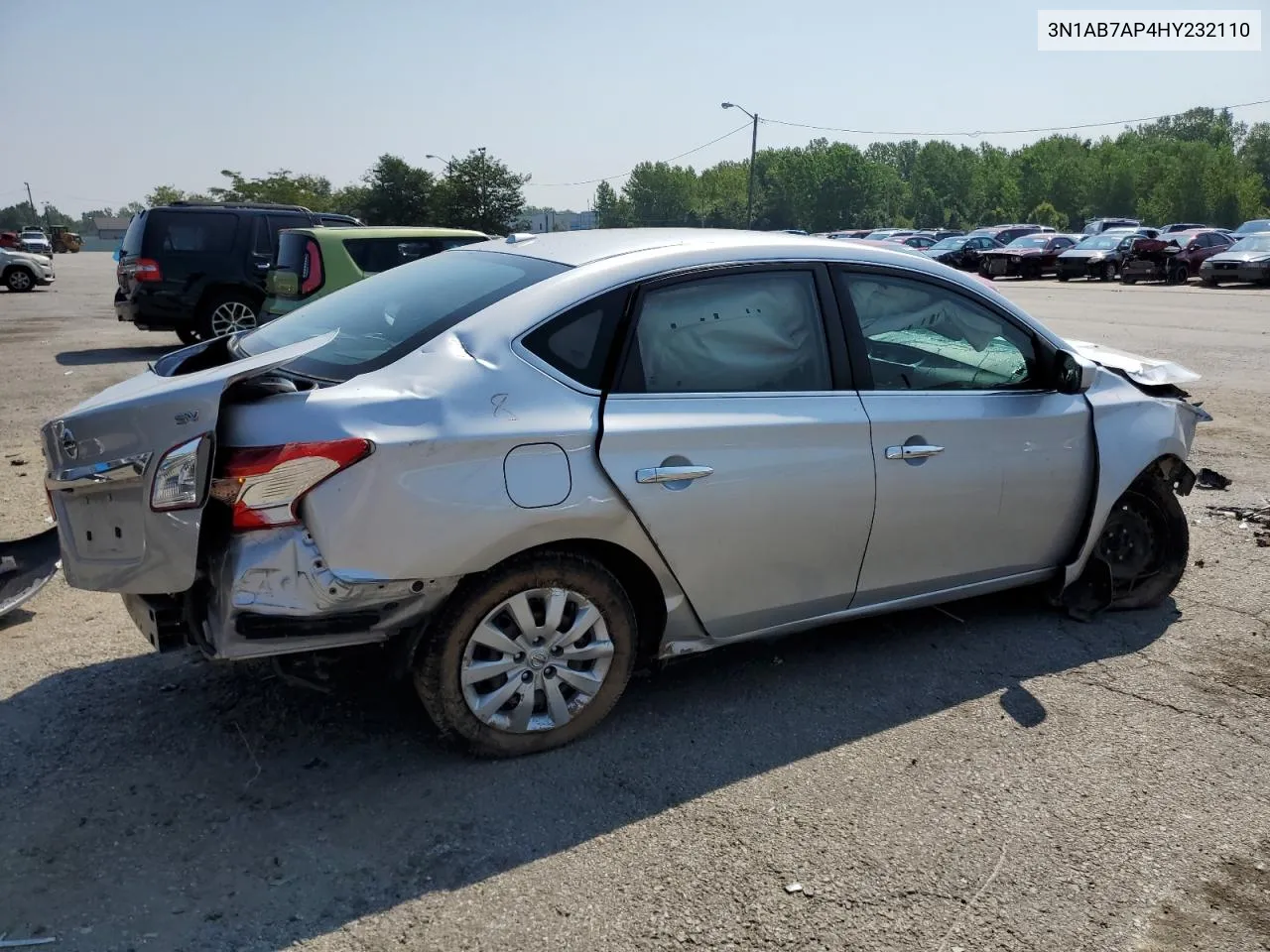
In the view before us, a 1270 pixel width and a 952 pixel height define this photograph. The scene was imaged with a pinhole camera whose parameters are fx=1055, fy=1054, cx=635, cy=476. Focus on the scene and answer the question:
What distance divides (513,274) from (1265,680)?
3.35 metres

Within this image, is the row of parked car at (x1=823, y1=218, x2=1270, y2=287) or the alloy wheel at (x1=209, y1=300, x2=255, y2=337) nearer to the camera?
the alloy wheel at (x1=209, y1=300, x2=255, y2=337)

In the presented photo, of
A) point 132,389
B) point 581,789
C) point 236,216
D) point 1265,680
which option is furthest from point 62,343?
point 1265,680

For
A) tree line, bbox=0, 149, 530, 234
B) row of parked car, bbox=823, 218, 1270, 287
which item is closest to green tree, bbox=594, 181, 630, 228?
tree line, bbox=0, 149, 530, 234

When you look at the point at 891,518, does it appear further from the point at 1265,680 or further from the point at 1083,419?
the point at 1265,680

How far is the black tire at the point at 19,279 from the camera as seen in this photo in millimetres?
27891

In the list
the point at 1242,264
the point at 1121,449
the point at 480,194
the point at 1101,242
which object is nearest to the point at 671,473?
the point at 1121,449

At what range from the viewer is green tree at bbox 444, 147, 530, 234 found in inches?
2130

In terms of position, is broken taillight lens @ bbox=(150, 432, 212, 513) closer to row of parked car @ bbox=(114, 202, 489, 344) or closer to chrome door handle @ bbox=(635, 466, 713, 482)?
chrome door handle @ bbox=(635, 466, 713, 482)

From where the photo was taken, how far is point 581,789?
11.0ft

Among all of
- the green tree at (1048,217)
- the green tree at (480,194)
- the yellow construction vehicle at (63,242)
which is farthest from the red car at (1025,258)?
the yellow construction vehicle at (63,242)

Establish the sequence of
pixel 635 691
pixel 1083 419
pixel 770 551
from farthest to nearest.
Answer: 1. pixel 1083 419
2. pixel 635 691
3. pixel 770 551

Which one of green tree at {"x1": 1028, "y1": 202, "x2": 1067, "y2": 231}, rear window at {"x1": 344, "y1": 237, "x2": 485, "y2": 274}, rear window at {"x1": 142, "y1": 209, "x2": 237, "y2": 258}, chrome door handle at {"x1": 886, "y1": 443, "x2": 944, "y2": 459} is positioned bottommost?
chrome door handle at {"x1": 886, "y1": 443, "x2": 944, "y2": 459}

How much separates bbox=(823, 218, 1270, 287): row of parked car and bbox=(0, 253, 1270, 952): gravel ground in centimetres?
2796

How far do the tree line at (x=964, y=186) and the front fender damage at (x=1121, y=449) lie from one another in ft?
208
